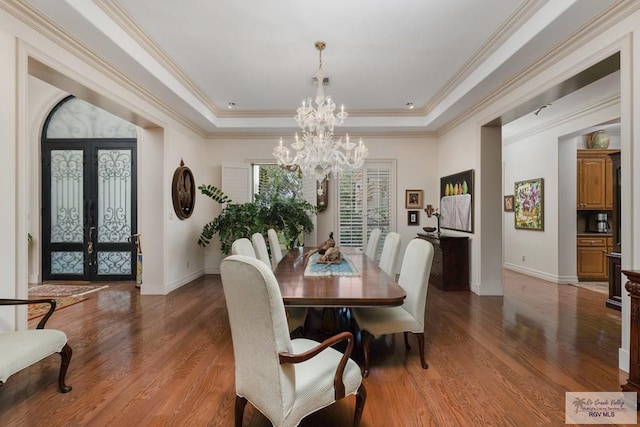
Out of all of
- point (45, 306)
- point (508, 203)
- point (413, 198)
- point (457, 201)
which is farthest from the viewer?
point (508, 203)

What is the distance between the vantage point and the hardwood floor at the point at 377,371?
1782mm

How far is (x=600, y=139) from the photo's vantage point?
5254 mm

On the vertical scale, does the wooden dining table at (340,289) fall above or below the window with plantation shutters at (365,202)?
below

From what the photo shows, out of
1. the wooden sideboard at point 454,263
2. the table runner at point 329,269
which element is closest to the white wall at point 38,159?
the table runner at point 329,269

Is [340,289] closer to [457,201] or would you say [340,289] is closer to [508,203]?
[457,201]

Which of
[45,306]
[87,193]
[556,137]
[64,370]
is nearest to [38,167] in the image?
[87,193]

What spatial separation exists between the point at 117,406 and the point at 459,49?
4.31 m

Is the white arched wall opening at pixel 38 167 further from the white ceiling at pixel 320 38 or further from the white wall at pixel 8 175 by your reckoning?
the white ceiling at pixel 320 38

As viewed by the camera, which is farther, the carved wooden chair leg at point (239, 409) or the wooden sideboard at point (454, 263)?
the wooden sideboard at point (454, 263)

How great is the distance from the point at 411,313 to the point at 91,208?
5523mm

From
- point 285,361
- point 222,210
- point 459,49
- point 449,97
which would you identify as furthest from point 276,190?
point 285,361

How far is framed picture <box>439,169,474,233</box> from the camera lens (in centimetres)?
460

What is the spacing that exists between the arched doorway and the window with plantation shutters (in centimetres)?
374

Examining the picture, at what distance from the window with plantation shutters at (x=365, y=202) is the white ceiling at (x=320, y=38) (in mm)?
1556
